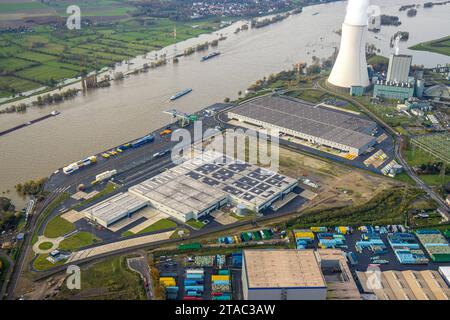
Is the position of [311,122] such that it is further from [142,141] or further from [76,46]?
[76,46]

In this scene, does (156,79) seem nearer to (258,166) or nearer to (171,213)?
(258,166)

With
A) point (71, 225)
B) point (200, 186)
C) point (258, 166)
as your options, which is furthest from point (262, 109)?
point (71, 225)

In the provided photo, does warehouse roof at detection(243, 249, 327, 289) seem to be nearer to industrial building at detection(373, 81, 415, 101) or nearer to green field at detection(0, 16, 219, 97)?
industrial building at detection(373, 81, 415, 101)

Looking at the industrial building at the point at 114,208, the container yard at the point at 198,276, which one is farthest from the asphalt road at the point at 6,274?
the container yard at the point at 198,276

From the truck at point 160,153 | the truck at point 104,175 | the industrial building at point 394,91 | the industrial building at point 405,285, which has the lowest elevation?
the industrial building at point 405,285

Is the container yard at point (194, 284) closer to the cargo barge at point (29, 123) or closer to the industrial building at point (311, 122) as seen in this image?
the industrial building at point (311, 122)

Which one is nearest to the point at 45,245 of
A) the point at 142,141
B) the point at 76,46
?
the point at 142,141
